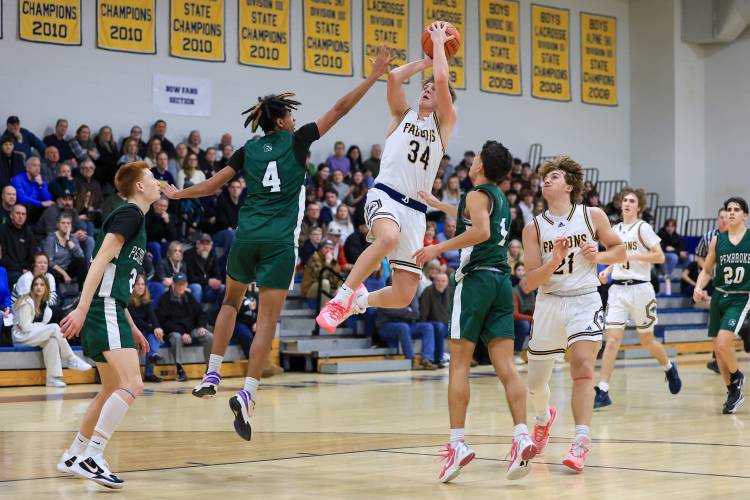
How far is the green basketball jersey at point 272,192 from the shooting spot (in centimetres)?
711

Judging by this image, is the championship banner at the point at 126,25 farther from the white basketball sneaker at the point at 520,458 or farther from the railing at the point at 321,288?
the white basketball sneaker at the point at 520,458

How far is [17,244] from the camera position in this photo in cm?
1427

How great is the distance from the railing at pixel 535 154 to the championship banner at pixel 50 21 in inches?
407

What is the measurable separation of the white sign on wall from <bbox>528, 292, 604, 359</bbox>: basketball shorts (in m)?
13.0

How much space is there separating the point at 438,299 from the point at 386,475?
9.62 m

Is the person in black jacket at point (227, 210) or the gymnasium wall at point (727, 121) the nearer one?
the person in black jacket at point (227, 210)

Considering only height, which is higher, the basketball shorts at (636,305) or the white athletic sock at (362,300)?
the white athletic sock at (362,300)

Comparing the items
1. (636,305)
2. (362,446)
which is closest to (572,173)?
(362,446)

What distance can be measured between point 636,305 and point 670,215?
14540 mm

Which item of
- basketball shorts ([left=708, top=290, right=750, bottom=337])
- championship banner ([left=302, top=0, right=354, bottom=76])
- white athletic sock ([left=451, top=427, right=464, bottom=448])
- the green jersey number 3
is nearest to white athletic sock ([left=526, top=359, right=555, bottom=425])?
white athletic sock ([left=451, top=427, right=464, bottom=448])

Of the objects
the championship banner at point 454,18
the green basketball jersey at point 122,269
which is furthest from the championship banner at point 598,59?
the green basketball jersey at point 122,269

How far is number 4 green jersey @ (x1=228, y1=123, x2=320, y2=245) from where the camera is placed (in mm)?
7117

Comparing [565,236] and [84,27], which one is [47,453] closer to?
[565,236]

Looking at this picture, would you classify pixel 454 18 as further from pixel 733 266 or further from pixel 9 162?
pixel 733 266
